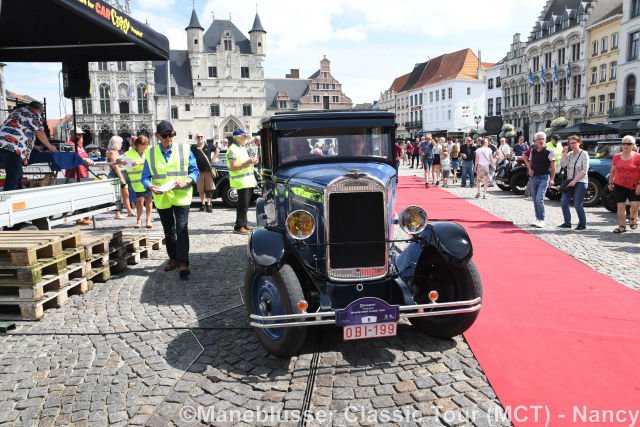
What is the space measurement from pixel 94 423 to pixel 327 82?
3023 inches

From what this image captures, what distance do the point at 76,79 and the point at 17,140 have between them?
2.70 meters

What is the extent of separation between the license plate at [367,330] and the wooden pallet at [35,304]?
127 inches

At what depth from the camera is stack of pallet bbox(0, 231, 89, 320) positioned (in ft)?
15.6

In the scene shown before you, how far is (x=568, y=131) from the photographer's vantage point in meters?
18.9

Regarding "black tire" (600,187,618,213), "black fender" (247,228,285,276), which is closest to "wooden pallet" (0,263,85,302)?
"black fender" (247,228,285,276)

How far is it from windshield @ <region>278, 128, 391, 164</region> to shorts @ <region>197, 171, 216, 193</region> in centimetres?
673

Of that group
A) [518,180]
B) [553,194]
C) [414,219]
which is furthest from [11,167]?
[518,180]

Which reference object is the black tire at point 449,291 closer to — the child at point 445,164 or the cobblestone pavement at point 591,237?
the cobblestone pavement at point 591,237

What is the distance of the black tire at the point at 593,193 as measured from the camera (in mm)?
12406

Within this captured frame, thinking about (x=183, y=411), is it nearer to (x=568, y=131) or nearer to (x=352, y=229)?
(x=352, y=229)

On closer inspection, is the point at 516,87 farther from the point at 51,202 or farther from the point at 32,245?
the point at 32,245

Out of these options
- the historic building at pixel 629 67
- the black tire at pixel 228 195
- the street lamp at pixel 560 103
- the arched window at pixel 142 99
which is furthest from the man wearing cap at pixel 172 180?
the arched window at pixel 142 99

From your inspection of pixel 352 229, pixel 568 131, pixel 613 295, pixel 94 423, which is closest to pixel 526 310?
pixel 613 295

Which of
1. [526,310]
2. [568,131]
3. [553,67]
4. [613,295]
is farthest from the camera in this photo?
[553,67]
